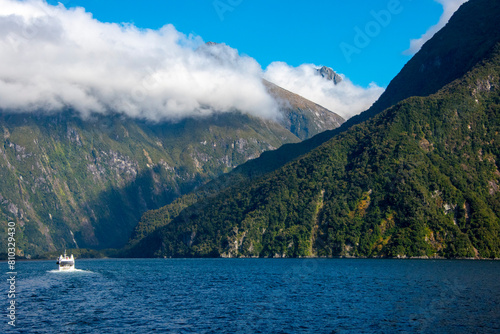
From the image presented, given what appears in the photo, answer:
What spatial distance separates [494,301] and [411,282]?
42589mm

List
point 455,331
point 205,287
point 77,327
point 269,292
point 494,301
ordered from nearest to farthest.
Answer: point 455,331 → point 77,327 → point 494,301 → point 269,292 → point 205,287

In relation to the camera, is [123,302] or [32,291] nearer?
[123,302]

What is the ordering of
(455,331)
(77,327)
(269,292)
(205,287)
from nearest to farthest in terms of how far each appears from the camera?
(455,331), (77,327), (269,292), (205,287)

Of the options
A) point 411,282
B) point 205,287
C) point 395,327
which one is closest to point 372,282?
point 411,282

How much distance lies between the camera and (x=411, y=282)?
5630 inches

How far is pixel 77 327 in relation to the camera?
80.4 metres

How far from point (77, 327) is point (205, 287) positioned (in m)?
62.8

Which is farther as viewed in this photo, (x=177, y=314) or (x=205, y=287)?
(x=205, y=287)

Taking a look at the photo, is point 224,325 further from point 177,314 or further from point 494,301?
point 494,301

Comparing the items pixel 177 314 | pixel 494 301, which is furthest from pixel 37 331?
pixel 494 301

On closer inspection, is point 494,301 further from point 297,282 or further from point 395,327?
point 297,282

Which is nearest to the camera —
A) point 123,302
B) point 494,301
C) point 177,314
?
point 177,314

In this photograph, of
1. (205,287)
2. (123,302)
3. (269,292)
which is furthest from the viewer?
(205,287)

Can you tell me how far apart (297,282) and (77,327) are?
269ft
